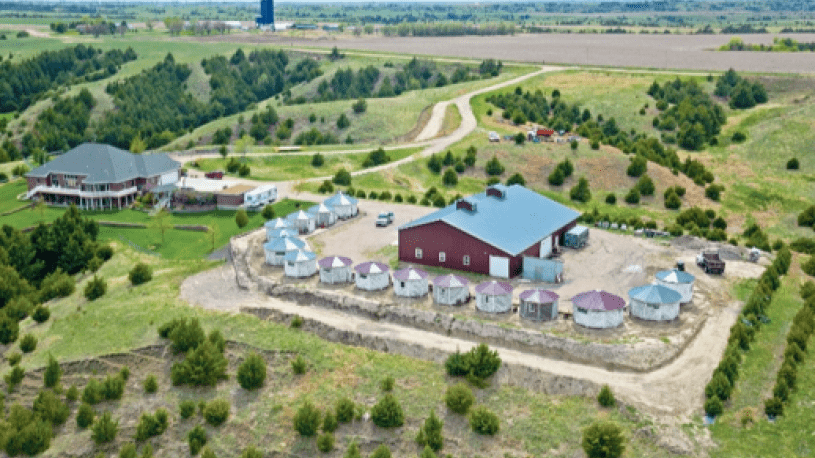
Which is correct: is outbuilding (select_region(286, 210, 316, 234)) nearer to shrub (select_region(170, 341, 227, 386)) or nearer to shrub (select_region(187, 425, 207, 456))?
shrub (select_region(170, 341, 227, 386))

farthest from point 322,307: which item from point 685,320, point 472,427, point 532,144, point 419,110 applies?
point 419,110

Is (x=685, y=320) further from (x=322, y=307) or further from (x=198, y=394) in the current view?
(x=198, y=394)

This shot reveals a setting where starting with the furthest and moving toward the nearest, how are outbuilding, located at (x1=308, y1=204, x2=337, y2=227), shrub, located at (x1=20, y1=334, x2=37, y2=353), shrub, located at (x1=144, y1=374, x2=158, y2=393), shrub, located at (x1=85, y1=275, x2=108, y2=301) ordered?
1. outbuilding, located at (x1=308, y1=204, x2=337, y2=227)
2. shrub, located at (x1=85, y1=275, x2=108, y2=301)
3. shrub, located at (x1=20, y1=334, x2=37, y2=353)
4. shrub, located at (x1=144, y1=374, x2=158, y2=393)

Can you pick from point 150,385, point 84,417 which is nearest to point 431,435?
point 150,385

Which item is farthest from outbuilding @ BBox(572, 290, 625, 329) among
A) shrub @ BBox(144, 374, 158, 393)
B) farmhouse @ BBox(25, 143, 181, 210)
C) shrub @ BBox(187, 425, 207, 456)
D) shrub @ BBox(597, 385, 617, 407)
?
farmhouse @ BBox(25, 143, 181, 210)

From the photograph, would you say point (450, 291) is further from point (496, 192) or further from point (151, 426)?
point (151, 426)

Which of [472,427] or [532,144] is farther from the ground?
[532,144]
